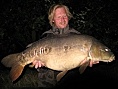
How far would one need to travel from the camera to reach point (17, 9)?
21.6 feet

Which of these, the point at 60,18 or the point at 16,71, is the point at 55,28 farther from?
the point at 16,71

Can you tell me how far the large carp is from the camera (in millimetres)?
3268

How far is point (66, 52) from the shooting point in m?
3.31

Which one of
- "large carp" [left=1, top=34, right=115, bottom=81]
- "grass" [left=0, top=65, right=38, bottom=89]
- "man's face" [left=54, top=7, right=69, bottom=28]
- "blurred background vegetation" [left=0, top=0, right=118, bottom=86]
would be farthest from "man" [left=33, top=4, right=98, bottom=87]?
"blurred background vegetation" [left=0, top=0, right=118, bottom=86]

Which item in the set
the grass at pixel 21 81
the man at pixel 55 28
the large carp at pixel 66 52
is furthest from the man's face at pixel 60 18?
the grass at pixel 21 81

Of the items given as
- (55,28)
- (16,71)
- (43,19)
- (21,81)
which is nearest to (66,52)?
(55,28)

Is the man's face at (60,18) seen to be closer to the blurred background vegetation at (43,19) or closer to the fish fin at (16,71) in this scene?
the fish fin at (16,71)

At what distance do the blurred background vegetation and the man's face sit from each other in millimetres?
2756

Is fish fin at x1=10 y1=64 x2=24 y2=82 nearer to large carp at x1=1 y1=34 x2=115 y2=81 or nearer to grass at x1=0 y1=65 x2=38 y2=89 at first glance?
large carp at x1=1 y1=34 x2=115 y2=81

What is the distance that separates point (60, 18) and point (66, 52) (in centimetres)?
57

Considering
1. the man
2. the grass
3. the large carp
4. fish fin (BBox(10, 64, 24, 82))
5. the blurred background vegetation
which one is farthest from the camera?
the blurred background vegetation

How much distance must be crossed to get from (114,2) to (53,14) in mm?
3295

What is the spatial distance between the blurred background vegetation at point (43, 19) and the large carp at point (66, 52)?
3.08 metres

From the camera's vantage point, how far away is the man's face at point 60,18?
367 centimetres
